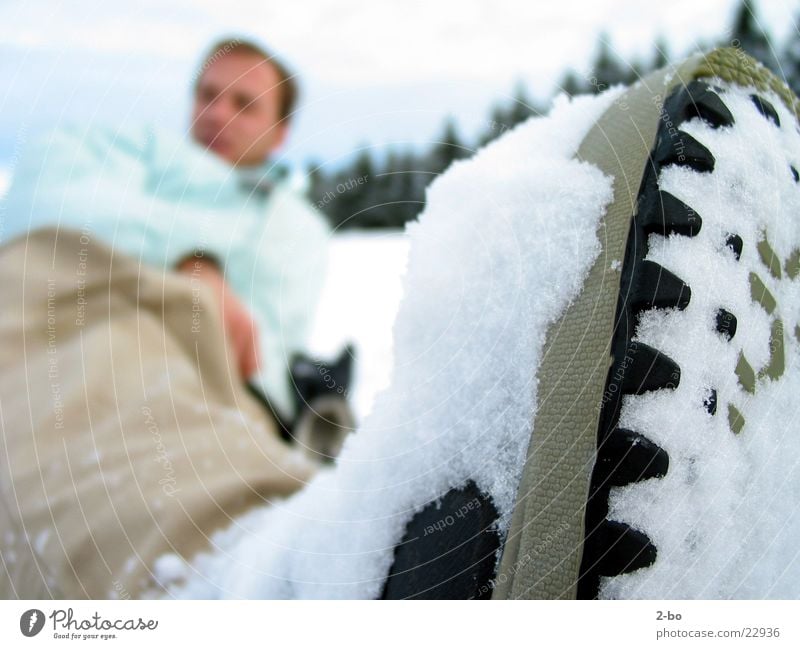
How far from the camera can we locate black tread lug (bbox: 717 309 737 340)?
0.24m

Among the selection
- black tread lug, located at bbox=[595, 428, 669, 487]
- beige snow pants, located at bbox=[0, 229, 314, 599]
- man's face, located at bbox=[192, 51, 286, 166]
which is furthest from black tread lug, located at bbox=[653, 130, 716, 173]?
man's face, located at bbox=[192, 51, 286, 166]

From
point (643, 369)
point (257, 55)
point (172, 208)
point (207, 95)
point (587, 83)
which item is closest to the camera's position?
point (643, 369)

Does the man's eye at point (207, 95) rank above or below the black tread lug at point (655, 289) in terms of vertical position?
above

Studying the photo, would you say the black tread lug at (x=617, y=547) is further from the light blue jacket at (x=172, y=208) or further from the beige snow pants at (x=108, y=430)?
the light blue jacket at (x=172, y=208)

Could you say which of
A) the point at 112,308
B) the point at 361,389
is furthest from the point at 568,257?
the point at 361,389

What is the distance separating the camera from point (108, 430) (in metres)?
0.47

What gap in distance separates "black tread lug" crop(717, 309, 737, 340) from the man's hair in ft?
1.38

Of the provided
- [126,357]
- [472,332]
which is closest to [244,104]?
[126,357]

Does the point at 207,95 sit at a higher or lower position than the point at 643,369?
higher

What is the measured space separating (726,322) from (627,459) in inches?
2.5

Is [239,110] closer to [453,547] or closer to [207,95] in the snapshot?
[207,95]

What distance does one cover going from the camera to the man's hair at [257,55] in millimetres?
533

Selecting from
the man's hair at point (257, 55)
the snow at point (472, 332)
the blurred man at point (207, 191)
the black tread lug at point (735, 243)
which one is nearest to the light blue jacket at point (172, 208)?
the blurred man at point (207, 191)

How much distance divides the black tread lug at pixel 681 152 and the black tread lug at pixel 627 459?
4.0 inches
